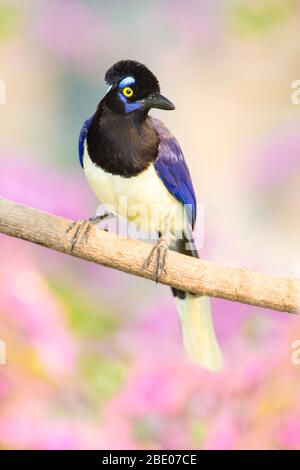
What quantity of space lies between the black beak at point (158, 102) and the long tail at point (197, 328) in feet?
0.80

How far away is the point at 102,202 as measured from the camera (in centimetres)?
112

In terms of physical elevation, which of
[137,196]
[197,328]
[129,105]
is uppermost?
[129,105]

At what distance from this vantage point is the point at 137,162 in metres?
1.09

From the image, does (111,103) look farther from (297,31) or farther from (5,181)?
(297,31)

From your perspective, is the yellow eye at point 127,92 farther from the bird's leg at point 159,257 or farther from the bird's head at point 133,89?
the bird's leg at point 159,257

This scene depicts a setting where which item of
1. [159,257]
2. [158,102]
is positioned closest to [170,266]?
[159,257]

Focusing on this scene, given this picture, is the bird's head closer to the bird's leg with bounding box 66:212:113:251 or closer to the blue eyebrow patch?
the blue eyebrow patch

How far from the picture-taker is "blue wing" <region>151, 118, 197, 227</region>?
110 cm

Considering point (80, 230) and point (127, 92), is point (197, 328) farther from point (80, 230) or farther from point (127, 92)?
point (127, 92)

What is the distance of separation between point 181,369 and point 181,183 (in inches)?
11.7

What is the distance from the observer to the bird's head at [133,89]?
3.43ft

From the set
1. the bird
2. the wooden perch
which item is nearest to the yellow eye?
the bird

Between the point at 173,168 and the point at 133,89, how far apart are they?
0.14 metres
